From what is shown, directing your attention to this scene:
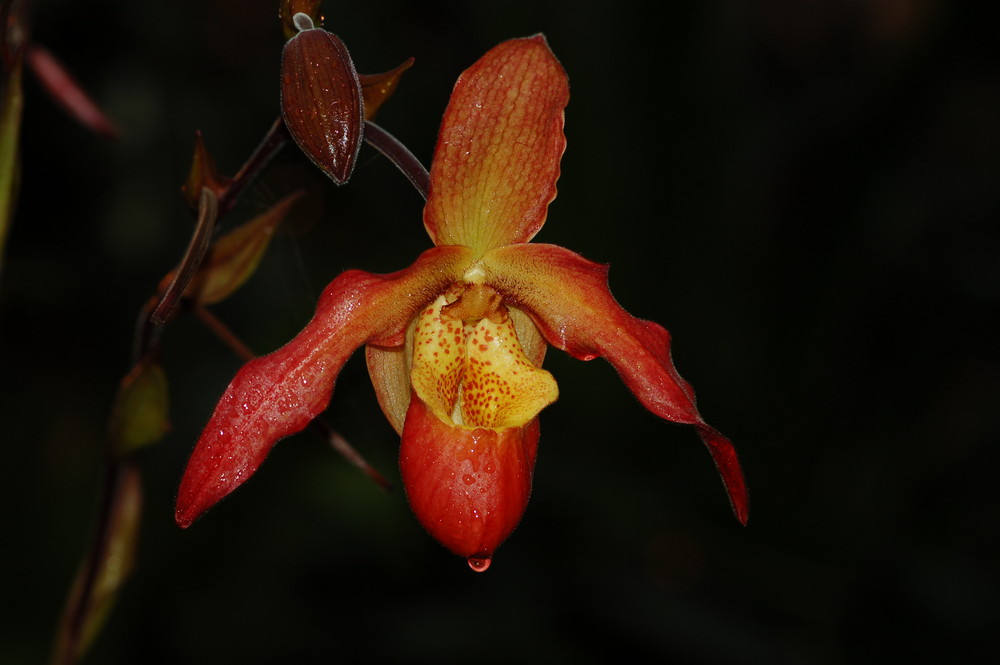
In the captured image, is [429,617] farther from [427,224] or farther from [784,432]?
[427,224]

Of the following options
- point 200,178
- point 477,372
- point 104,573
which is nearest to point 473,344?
point 477,372

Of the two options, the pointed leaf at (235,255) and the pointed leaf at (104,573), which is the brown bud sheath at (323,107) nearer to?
the pointed leaf at (235,255)

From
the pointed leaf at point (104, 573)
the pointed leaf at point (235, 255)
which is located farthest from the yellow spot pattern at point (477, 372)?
the pointed leaf at point (104, 573)

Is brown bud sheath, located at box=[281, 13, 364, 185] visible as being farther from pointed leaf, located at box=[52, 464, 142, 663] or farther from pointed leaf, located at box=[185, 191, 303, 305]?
pointed leaf, located at box=[52, 464, 142, 663]

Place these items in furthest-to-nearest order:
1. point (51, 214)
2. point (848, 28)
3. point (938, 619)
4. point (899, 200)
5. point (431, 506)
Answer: point (848, 28)
point (51, 214)
point (899, 200)
point (938, 619)
point (431, 506)

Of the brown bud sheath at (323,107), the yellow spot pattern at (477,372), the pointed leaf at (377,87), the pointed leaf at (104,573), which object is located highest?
the brown bud sheath at (323,107)

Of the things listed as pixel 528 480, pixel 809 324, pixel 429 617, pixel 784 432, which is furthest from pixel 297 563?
pixel 528 480

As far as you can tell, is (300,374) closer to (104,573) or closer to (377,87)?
(377,87)
